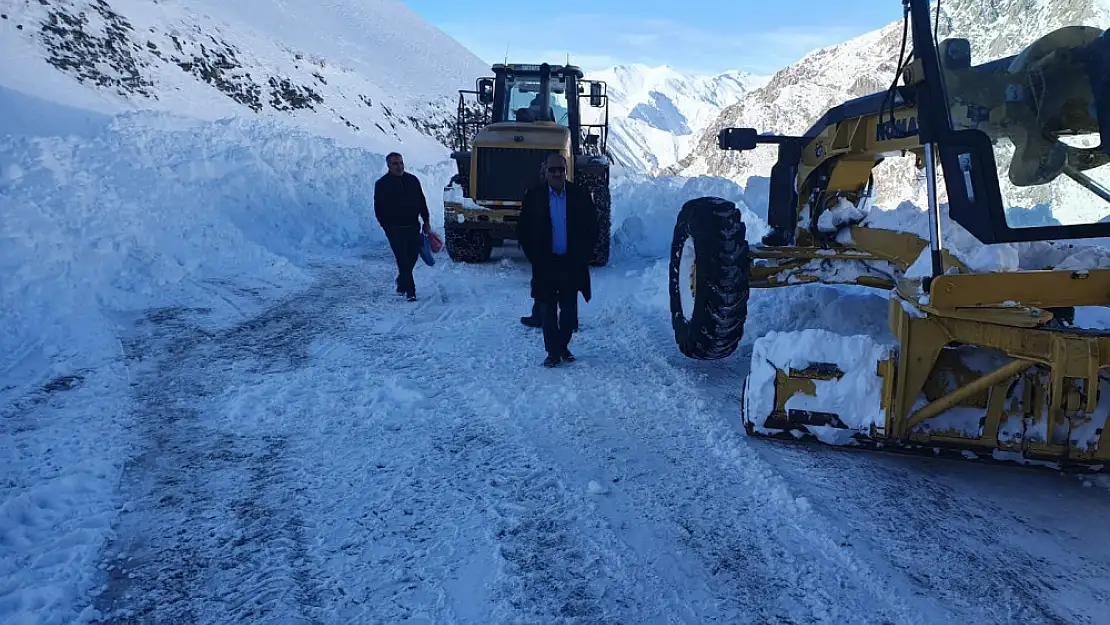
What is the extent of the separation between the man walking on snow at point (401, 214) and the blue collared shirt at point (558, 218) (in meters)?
2.84

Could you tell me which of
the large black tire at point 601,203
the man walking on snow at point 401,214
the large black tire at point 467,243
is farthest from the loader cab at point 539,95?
the man walking on snow at point 401,214

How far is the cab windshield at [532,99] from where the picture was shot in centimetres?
1141

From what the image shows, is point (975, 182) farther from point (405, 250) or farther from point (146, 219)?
point (146, 219)

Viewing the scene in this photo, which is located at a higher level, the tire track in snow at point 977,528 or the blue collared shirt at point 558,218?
the blue collared shirt at point 558,218

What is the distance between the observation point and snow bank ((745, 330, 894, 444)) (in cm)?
361

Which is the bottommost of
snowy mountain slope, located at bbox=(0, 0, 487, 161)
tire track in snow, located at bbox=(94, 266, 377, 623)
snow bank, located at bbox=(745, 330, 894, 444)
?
tire track in snow, located at bbox=(94, 266, 377, 623)

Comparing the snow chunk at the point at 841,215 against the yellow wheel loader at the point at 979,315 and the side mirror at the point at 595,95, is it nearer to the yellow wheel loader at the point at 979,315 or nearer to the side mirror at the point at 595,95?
the yellow wheel loader at the point at 979,315

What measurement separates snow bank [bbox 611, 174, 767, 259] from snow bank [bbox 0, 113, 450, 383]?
467cm

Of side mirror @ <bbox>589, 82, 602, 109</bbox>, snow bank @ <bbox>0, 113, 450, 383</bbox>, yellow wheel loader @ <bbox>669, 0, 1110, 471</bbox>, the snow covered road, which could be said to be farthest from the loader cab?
yellow wheel loader @ <bbox>669, 0, 1110, 471</bbox>

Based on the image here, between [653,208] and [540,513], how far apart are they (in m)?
11.2

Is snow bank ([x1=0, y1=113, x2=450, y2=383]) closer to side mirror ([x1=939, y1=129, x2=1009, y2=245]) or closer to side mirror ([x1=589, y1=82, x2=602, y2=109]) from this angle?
side mirror ([x1=589, y1=82, x2=602, y2=109])

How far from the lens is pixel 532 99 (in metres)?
11.5

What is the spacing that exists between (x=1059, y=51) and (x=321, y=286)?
7.30 meters

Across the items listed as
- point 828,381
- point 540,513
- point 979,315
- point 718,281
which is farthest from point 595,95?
point 540,513
